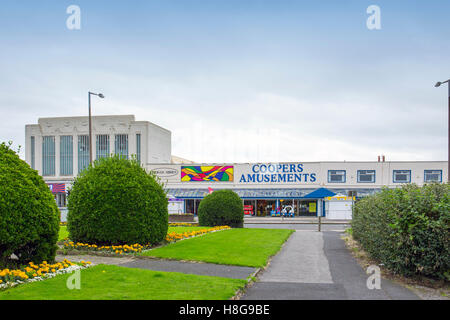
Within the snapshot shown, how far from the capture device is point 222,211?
24281mm

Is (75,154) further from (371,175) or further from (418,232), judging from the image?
(418,232)

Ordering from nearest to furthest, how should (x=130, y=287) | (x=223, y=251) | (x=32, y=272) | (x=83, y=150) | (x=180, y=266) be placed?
(x=130, y=287), (x=32, y=272), (x=180, y=266), (x=223, y=251), (x=83, y=150)

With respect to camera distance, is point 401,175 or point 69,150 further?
point 69,150

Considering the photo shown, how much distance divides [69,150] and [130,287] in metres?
50.4

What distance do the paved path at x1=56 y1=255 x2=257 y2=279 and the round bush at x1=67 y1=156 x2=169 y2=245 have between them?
136 cm

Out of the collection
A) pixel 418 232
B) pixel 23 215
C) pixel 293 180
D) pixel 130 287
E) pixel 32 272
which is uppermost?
pixel 293 180

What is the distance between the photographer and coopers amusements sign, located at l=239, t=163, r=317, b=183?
43731mm

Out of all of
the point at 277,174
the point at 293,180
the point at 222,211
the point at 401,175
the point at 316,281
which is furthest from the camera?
the point at 277,174

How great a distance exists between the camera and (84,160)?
53.1 meters

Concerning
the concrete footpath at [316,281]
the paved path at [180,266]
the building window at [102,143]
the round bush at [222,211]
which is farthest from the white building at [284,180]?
the paved path at [180,266]

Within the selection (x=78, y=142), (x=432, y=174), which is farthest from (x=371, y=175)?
(x=78, y=142)

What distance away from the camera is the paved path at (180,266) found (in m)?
9.43

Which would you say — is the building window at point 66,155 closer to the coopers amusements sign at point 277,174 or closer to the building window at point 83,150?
the building window at point 83,150

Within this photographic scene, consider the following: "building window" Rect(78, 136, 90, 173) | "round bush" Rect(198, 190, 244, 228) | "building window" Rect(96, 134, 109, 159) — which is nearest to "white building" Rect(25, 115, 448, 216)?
"building window" Rect(78, 136, 90, 173)
